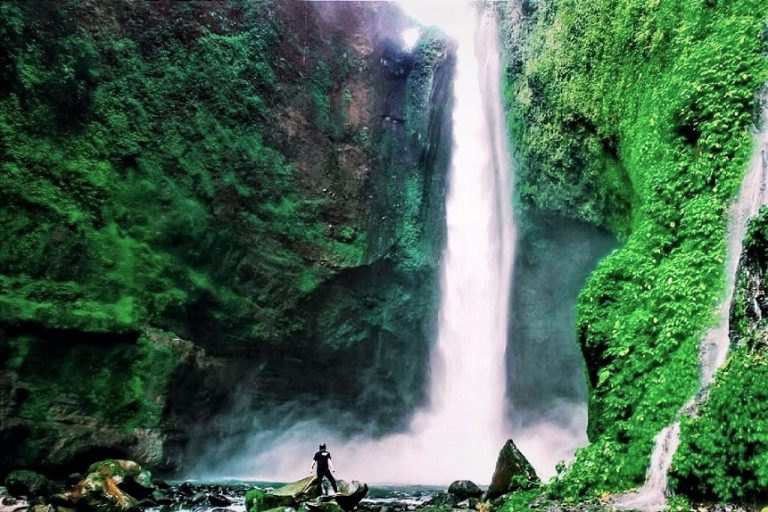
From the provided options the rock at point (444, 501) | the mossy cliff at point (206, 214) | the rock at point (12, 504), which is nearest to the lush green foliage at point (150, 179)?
the mossy cliff at point (206, 214)

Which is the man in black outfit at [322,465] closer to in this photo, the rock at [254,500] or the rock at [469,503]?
the rock at [254,500]

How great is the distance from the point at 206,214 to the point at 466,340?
8969 millimetres

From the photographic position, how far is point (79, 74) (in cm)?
1464

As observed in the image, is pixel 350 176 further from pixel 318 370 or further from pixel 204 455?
pixel 204 455

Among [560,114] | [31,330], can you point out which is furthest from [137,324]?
[560,114]

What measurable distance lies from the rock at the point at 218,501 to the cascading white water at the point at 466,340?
532cm

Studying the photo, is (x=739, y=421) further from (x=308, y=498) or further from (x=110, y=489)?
(x=110, y=489)

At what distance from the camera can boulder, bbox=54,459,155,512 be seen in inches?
358

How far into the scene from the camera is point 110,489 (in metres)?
9.48

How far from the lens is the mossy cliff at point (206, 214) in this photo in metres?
12.7

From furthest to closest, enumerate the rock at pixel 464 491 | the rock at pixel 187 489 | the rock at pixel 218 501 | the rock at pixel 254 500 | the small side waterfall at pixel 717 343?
the rock at pixel 187 489, the rock at pixel 218 501, the rock at pixel 464 491, the rock at pixel 254 500, the small side waterfall at pixel 717 343

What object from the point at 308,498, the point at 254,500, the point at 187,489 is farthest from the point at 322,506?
the point at 187,489

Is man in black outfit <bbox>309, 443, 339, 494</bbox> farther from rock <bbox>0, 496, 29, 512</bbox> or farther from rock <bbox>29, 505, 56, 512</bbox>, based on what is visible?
rock <bbox>0, 496, 29, 512</bbox>

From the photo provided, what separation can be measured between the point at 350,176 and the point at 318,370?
19.3 feet
